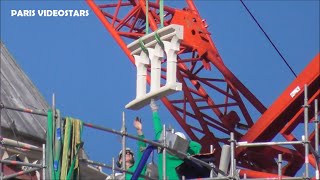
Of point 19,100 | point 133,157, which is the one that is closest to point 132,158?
point 133,157

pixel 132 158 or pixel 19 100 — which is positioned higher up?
pixel 19 100

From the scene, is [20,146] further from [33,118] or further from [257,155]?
[257,155]

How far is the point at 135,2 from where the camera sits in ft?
175

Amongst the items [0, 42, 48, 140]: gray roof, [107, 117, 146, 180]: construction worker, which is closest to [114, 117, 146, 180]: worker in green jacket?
[107, 117, 146, 180]: construction worker

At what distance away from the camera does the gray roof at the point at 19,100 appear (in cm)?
4272

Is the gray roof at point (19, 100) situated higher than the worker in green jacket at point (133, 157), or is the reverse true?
the gray roof at point (19, 100)

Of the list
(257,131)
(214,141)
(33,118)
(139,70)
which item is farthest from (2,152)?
(214,141)

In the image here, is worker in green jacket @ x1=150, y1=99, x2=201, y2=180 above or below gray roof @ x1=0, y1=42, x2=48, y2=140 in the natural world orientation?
below

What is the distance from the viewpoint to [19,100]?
45.3 meters

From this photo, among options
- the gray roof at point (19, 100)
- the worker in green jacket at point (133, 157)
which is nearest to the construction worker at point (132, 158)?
the worker in green jacket at point (133, 157)

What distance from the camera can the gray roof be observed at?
1682 inches

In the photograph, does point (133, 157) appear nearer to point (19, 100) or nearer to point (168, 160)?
point (168, 160)

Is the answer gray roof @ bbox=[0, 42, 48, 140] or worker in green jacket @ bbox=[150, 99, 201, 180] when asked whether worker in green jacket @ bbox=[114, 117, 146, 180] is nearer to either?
worker in green jacket @ bbox=[150, 99, 201, 180]

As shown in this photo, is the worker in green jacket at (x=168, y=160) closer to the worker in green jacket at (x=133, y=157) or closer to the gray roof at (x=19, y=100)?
the worker in green jacket at (x=133, y=157)
